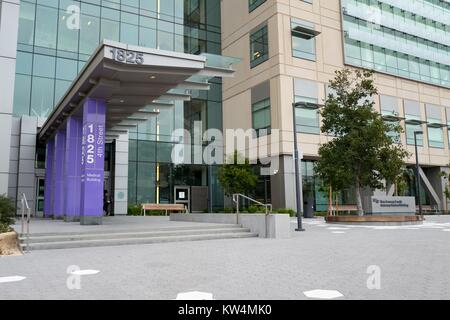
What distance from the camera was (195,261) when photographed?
320 inches

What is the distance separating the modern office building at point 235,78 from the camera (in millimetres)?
29188

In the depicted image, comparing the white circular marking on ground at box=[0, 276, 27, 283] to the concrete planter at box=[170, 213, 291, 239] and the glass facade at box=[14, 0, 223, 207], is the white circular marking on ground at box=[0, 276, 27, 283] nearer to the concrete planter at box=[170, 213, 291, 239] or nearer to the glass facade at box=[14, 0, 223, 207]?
the concrete planter at box=[170, 213, 291, 239]

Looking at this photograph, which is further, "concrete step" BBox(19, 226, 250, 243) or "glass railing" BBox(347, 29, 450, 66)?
"glass railing" BBox(347, 29, 450, 66)

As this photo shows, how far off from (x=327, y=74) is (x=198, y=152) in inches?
508

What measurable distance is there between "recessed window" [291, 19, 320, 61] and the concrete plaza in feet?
80.2

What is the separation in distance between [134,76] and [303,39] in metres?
21.7

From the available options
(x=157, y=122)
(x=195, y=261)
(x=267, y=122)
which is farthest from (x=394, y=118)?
(x=195, y=261)

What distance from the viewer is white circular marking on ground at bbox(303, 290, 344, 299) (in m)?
4.98

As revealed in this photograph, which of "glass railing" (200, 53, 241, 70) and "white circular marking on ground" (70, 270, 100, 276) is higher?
"glass railing" (200, 53, 241, 70)

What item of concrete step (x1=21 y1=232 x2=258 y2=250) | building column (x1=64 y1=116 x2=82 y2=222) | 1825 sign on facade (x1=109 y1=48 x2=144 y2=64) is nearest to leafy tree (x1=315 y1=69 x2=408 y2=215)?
concrete step (x1=21 y1=232 x2=258 y2=250)

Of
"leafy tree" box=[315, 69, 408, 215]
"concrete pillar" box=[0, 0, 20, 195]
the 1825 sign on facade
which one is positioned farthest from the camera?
"leafy tree" box=[315, 69, 408, 215]

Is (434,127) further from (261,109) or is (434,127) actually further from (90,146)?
(90,146)

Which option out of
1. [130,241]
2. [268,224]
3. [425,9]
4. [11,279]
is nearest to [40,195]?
[130,241]

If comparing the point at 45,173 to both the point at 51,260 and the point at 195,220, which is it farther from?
the point at 51,260
